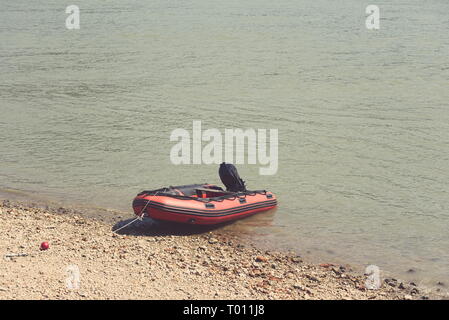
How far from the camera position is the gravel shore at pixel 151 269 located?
7.88 meters

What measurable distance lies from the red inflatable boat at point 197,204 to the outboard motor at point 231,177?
0.63ft

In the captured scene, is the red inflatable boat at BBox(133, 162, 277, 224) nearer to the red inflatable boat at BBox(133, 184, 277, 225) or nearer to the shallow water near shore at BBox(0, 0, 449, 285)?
the red inflatable boat at BBox(133, 184, 277, 225)

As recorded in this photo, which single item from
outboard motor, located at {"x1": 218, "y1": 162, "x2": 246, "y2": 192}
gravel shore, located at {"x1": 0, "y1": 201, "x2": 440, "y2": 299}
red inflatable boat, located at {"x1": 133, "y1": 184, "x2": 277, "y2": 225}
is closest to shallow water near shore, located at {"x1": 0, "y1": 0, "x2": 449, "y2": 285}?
red inflatable boat, located at {"x1": 133, "y1": 184, "x2": 277, "y2": 225}

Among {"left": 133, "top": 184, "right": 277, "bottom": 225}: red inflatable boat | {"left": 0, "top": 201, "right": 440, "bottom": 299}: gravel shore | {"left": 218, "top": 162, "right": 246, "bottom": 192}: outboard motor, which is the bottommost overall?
{"left": 0, "top": 201, "right": 440, "bottom": 299}: gravel shore

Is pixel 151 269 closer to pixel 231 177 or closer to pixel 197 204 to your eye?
pixel 197 204

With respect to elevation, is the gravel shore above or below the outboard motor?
below

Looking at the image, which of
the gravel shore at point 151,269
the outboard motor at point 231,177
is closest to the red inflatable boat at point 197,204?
the outboard motor at point 231,177

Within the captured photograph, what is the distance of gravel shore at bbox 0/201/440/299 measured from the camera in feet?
25.8

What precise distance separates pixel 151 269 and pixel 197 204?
7.07 feet

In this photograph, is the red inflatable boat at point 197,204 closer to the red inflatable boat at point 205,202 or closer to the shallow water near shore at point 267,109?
the red inflatable boat at point 205,202

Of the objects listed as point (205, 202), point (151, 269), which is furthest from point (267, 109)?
point (151, 269)

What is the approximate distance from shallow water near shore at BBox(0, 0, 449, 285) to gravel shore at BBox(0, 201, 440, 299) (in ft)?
3.27

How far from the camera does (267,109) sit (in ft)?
60.4
